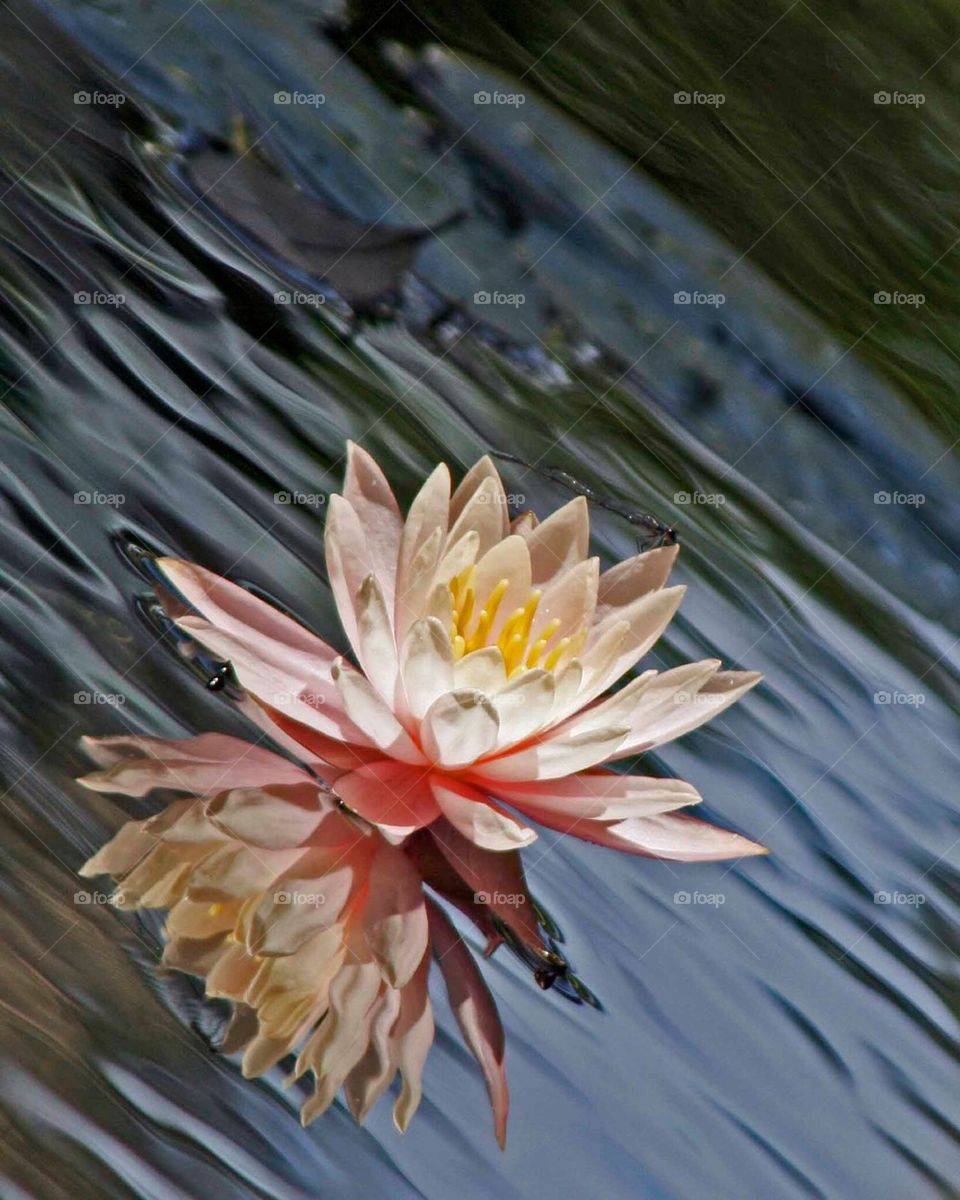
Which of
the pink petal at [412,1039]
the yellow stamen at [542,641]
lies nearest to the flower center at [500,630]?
the yellow stamen at [542,641]

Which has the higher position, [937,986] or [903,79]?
[903,79]

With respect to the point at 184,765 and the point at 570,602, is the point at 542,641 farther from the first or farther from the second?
the point at 184,765

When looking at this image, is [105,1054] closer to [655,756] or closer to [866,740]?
[655,756]

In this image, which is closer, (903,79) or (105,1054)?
(105,1054)

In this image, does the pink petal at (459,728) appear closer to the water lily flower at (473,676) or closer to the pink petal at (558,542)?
the water lily flower at (473,676)

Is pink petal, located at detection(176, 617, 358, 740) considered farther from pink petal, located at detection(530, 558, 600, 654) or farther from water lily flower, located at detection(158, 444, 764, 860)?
pink petal, located at detection(530, 558, 600, 654)

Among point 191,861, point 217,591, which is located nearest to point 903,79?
point 217,591

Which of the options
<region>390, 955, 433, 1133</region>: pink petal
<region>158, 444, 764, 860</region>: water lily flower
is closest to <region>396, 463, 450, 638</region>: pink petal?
<region>158, 444, 764, 860</region>: water lily flower
